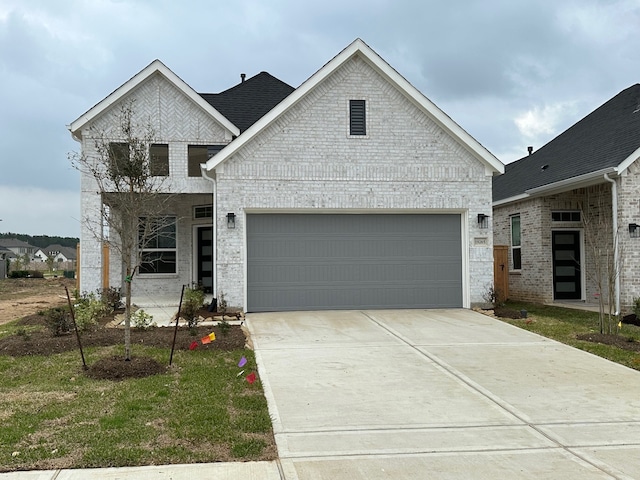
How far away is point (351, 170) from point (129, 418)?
932cm

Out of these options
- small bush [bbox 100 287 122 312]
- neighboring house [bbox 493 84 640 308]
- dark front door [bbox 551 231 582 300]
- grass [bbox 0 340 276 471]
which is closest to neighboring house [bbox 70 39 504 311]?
neighboring house [bbox 493 84 640 308]

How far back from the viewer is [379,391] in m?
6.89

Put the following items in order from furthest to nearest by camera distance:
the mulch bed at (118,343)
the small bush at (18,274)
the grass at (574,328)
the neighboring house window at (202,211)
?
the small bush at (18,274), the neighboring house window at (202,211), the grass at (574,328), the mulch bed at (118,343)

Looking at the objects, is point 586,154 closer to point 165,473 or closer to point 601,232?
point 601,232

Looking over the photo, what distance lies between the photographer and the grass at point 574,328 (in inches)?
356

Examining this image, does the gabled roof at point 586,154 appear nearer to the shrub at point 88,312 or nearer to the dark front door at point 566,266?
the dark front door at point 566,266

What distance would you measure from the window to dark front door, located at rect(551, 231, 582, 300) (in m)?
7.17

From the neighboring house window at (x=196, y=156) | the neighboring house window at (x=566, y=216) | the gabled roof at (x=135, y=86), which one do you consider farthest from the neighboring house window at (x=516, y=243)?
the neighboring house window at (x=196, y=156)

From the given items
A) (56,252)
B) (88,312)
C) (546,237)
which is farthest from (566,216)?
(56,252)

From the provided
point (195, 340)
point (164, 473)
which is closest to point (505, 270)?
point (195, 340)

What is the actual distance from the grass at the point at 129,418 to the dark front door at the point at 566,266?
12.0 metres

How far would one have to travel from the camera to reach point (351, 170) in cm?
1377

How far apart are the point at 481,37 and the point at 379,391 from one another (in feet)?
34.7

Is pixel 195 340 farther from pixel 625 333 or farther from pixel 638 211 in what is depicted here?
pixel 638 211
